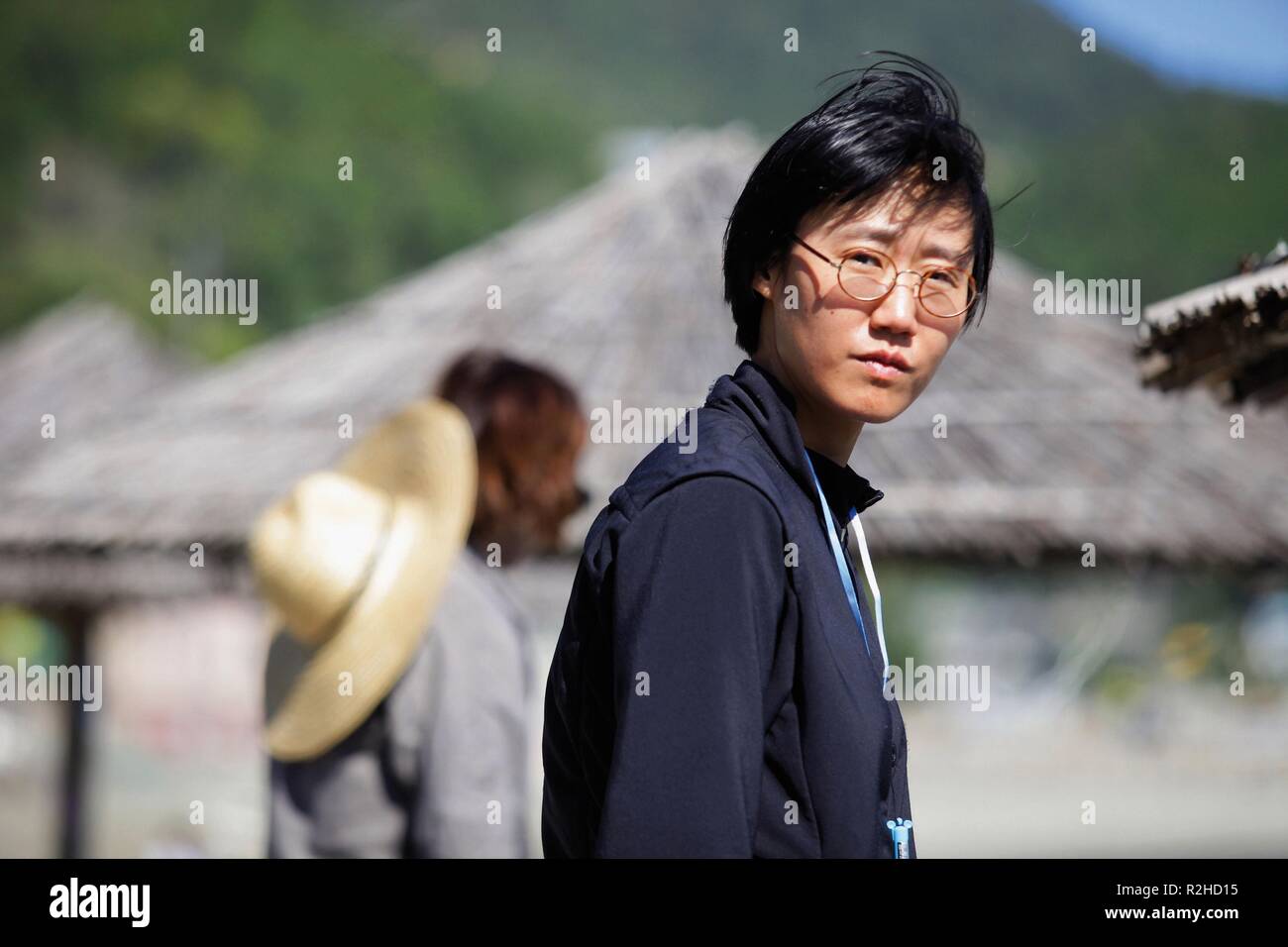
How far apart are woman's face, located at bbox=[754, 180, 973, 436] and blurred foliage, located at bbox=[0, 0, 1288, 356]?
27.7 metres

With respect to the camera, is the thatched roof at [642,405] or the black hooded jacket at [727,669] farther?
the thatched roof at [642,405]

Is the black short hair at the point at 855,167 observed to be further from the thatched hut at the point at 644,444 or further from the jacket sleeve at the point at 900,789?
the thatched hut at the point at 644,444

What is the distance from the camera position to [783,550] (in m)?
1.18

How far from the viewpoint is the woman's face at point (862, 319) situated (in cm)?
127

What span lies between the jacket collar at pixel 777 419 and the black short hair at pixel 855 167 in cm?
11

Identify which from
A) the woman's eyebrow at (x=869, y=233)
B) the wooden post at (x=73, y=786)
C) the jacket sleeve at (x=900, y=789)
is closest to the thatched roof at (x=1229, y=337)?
the woman's eyebrow at (x=869, y=233)

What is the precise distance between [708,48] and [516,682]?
235 feet

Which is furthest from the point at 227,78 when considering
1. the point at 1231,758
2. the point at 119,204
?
the point at 1231,758

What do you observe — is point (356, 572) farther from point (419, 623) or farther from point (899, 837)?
point (899, 837)

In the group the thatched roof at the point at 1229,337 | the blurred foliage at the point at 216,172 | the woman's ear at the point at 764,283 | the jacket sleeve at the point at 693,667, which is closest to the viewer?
the jacket sleeve at the point at 693,667

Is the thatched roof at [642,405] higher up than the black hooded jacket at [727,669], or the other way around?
the thatched roof at [642,405]

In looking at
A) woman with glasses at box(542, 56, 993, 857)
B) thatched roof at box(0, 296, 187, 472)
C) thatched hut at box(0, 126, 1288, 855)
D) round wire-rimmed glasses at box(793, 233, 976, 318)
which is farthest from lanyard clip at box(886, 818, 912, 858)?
thatched roof at box(0, 296, 187, 472)

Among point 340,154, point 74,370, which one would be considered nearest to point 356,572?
point 74,370
